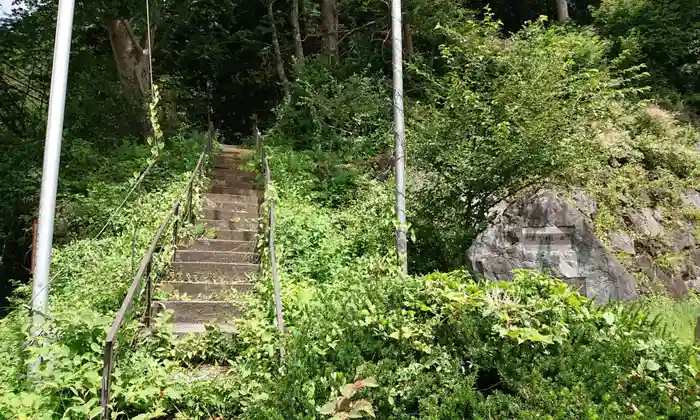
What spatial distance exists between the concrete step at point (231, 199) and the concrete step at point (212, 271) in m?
2.37

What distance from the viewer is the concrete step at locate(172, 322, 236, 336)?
500 cm

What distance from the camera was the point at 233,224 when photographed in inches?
321

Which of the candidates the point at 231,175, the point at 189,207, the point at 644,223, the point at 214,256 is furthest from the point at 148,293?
the point at 644,223

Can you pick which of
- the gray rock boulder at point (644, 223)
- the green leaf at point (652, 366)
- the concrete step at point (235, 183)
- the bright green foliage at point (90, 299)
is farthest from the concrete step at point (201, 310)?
the gray rock boulder at point (644, 223)

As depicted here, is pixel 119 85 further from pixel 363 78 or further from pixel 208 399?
pixel 208 399

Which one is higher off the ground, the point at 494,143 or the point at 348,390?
the point at 494,143

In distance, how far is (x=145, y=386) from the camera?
146 inches

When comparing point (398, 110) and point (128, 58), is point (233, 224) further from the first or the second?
point (128, 58)

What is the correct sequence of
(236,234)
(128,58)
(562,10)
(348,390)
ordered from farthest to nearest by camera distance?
(562,10)
(128,58)
(236,234)
(348,390)

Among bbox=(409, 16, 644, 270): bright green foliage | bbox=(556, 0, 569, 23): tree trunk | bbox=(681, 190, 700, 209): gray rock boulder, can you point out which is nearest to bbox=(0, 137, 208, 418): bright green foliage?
bbox=(409, 16, 644, 270): bright green foliage

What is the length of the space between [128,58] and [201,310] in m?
9.92

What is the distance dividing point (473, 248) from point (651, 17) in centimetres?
1041

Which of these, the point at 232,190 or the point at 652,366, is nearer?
the point at 652,366

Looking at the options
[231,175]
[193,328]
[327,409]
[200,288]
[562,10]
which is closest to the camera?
[327,409]
